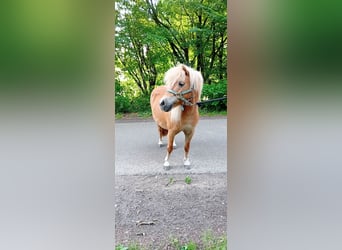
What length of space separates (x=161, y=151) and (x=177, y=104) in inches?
13.5

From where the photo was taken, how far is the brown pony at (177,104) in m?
1.62

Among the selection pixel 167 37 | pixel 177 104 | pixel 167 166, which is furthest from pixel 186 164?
pixel 167 37

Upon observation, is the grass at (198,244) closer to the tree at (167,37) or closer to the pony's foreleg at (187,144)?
the pony's foreleg at (187,144)

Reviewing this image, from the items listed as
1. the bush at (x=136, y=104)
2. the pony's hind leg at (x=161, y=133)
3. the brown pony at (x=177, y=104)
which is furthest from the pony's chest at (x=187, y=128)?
the bush at (x=136, y=104)

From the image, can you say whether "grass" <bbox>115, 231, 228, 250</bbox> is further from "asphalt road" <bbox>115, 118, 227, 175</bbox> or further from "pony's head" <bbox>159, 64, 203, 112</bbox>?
"pony's head" <bbox>159, 64, 203, 112</bbox>

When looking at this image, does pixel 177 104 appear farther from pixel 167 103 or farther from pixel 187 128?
pixel 187 128

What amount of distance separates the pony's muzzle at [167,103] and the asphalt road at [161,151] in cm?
17
